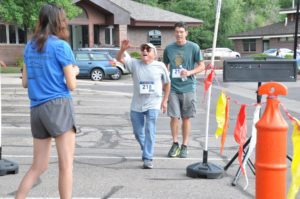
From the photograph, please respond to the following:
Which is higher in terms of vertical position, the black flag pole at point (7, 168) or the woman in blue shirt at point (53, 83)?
the woman in blue shirt at point (53, 83)

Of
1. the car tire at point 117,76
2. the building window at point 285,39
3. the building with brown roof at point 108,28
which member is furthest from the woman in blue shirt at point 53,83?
the building window at point 285,39

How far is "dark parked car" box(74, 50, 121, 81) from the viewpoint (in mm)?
26062

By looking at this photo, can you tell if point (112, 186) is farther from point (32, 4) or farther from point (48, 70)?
point (32, 4)

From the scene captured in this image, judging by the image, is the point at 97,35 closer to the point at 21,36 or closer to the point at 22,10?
the point at 21,36

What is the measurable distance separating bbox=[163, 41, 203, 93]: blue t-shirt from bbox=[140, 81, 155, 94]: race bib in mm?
607

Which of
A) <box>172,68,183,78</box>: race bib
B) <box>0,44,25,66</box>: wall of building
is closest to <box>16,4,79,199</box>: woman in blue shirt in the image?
<box>172,68,183,78</box>: race bib

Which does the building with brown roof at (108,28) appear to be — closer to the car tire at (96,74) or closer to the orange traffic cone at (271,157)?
the car tire at (96,74)

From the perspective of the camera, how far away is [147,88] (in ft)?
22.7

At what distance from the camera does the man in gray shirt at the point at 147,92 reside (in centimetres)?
690

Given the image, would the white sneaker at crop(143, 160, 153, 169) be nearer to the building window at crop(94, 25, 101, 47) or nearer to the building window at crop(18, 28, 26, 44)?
the building window at crop(18, 28, 26, 44)

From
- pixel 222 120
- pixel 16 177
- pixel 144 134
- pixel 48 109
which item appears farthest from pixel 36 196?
pixel 222 120

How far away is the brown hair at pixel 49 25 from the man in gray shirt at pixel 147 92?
2415 mm

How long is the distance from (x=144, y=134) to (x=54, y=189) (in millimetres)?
1788

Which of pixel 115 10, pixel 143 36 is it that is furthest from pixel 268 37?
pixel 115 10
